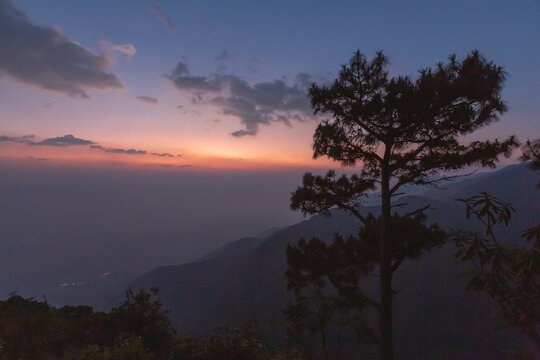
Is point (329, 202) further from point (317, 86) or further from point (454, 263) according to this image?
point (454, 263)

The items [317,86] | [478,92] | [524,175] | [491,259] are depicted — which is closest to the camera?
[491,259]

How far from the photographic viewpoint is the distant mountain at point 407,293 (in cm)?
4041

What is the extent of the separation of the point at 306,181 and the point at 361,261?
13.8ft

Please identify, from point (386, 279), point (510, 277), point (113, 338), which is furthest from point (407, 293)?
point (113, 338)

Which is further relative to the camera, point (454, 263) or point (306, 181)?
point (454, 263)

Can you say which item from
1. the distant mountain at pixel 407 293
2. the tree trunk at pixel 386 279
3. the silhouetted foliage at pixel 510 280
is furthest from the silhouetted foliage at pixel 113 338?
the silhouetted foliage at pixel 510 280

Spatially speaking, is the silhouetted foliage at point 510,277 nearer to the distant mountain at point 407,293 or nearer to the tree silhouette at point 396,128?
the distant mountain at point 407,293

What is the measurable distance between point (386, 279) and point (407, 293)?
6371 centimetres

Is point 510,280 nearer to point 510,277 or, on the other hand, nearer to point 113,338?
point 510,277

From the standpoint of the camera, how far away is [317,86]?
8.29m

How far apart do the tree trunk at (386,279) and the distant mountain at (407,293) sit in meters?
1.85

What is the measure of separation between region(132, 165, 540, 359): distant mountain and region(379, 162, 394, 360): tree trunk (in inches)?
72.9

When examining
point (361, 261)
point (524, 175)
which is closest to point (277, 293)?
point (361, 261)

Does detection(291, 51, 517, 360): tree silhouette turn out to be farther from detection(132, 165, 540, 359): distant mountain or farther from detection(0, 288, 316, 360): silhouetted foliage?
detection(0, 288, 316, 360): silhouetted foliage
